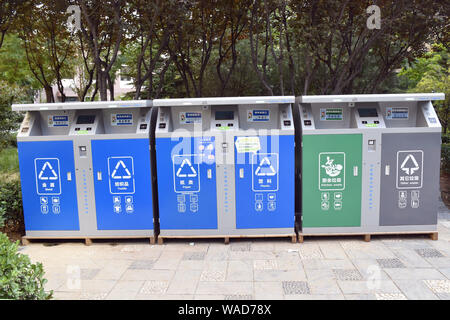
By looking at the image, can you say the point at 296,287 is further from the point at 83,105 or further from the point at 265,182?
the point at 83,105

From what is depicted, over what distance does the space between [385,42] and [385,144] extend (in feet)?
18.0

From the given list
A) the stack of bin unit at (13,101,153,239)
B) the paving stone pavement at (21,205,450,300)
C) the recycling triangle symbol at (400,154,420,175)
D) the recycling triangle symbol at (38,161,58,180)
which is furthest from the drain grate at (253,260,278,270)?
the recycling triangle symbol at (38,161,58,180)

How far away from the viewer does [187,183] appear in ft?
17.7

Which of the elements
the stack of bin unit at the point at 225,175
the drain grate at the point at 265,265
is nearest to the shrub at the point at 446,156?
the stack of bin unit at the point at 225,175

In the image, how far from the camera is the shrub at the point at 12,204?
5.70m

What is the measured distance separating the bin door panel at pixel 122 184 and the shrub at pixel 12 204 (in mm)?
1404

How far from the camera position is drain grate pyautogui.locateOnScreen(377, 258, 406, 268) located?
15.0 feet

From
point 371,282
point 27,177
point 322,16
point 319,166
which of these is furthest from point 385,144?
point 27,177

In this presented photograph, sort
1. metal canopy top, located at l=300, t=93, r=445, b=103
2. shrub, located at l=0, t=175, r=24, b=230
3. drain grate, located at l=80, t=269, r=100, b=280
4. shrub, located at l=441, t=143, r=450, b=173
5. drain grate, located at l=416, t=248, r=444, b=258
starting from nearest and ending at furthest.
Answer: drain grate, located at l=80, t=269, r=100, b=280
drain grate, located at l=416, t=248, r=444, b=258
metal canopy top, located at l=300, t=93, r=445, b=103
shrub, located at l=0, t=175, r=24, b=230
shrub, located at l=441, t=143, r=450, b=173

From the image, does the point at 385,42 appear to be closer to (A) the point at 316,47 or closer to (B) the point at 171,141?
(A) the point at 316,47

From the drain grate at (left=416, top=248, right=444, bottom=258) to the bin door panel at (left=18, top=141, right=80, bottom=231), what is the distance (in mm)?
4746

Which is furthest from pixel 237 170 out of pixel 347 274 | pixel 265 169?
pixel 347 274

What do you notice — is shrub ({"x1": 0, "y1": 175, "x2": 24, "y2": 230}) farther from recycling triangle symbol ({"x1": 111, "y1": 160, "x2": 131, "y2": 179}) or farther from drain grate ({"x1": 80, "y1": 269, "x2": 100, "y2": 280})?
drain grate ({"x1": 80, "y1": 269, "x2": 100, "y2": 280})

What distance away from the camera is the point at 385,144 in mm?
5266
